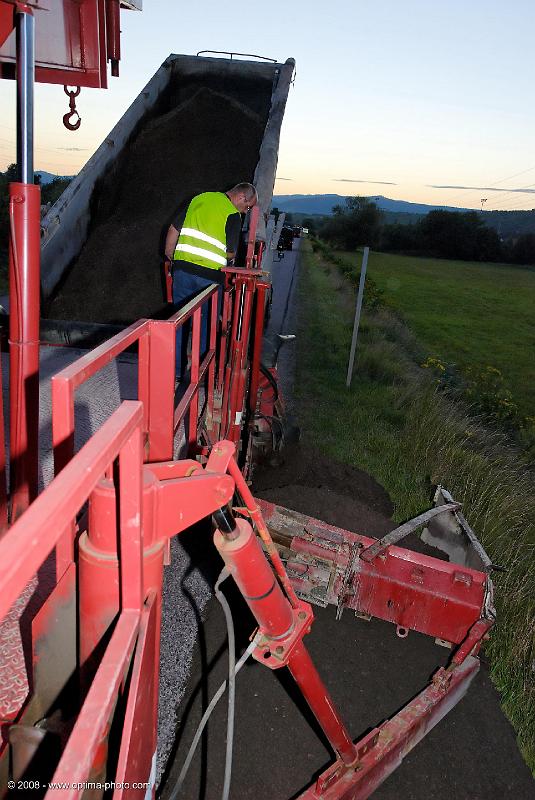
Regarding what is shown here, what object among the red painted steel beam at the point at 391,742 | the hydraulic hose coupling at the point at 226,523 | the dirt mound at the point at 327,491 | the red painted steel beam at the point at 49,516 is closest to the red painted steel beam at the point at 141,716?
the hydraulic hose coupling at the point at 226,523

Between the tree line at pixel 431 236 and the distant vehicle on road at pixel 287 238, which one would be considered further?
the tree line at pixel 431 236

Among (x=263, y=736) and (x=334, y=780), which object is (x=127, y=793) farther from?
(x=263, y=736)

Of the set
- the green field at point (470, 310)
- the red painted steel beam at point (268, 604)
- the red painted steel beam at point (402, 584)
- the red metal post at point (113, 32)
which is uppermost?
the red metal post at point (113, 32)

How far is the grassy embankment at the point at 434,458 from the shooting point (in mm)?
4586

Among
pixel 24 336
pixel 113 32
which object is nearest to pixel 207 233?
pixel 113 32

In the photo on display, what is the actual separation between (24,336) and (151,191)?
6524mm

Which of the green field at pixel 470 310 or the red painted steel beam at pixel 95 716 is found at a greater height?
the red painted steel beam at pixel 95 716

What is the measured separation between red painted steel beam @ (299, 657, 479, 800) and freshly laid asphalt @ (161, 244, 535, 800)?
0.19 meters

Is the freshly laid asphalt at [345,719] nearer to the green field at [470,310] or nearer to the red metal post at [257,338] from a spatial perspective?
the red metal post at [257,338]

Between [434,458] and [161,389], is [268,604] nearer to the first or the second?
[161,389]

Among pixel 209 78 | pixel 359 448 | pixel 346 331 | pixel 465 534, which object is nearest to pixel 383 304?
pixel 346 331

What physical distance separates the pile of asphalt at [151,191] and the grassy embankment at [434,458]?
3.19 meters

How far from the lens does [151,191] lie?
8.39 metres

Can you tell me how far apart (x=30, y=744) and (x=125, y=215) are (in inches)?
293
